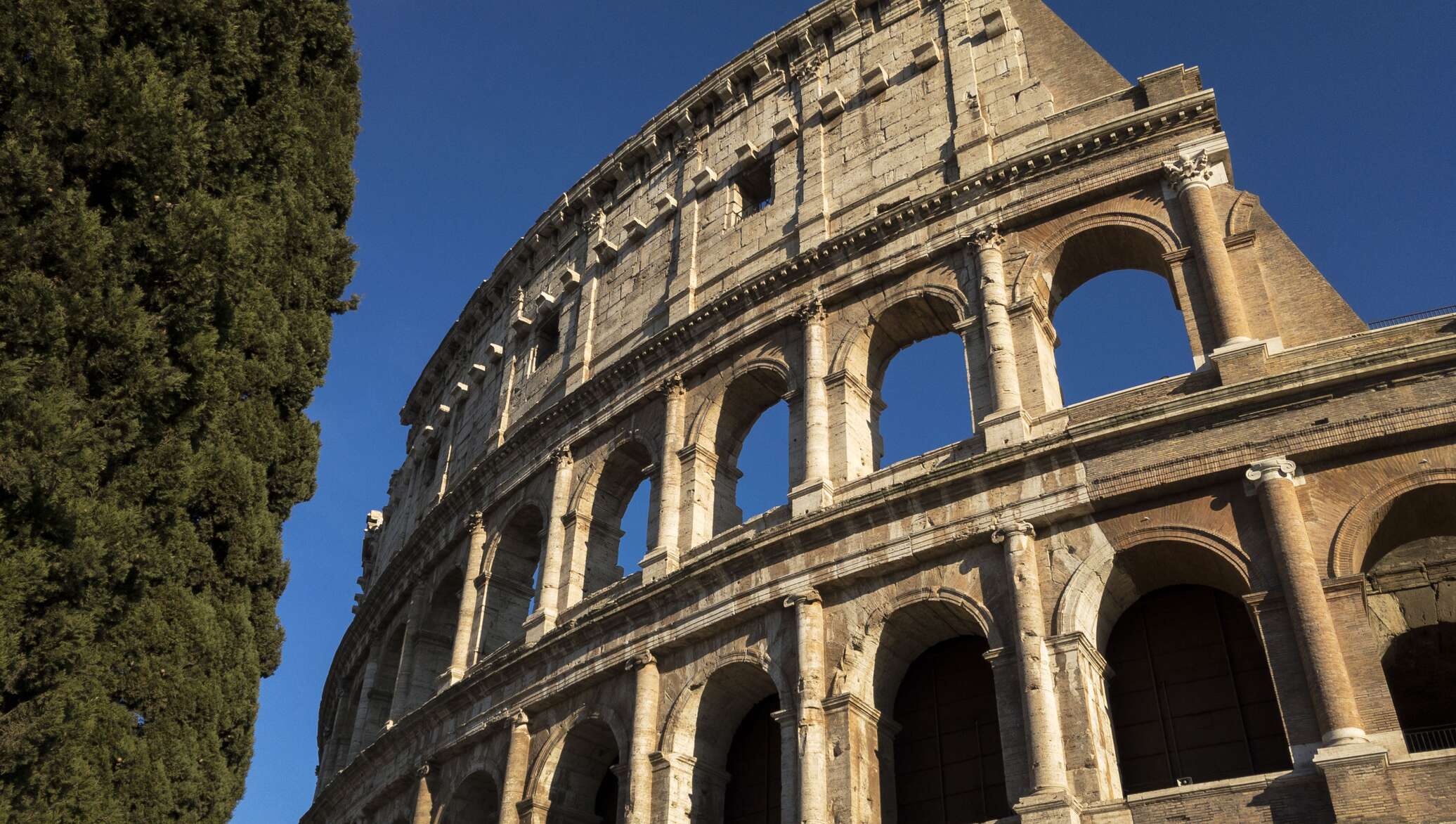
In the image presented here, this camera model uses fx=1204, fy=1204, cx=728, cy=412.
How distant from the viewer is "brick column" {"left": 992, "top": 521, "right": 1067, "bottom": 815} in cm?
1145

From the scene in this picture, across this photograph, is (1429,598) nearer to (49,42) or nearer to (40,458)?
(40,458)

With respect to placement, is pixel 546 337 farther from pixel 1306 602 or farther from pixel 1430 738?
pixel 1430 738

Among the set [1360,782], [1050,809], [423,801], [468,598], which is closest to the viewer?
[1360,782]

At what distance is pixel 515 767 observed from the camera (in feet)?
55.0

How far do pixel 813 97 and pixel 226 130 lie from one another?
11.6m

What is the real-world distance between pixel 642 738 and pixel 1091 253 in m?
8.52

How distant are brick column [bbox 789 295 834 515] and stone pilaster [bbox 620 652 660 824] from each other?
9.23 ft

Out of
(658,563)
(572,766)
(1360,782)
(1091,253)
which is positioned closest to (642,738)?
(572,766)

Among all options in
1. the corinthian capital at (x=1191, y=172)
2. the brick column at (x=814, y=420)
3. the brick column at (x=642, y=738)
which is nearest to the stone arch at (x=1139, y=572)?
the brick column at (x=814, y=420)

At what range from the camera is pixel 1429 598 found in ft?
42.8

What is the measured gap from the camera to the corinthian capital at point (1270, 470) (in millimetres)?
11984

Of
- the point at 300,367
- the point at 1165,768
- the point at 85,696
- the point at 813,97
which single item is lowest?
the point at 85,696

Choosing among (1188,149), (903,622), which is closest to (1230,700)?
(903,622)

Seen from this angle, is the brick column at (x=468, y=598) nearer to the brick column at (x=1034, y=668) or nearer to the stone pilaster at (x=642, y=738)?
the stone pilaster at (x=642, y=738)
